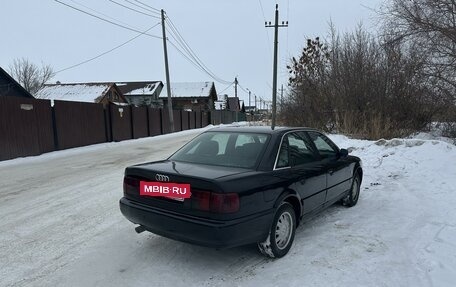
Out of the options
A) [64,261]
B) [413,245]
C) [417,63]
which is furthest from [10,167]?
[417,63]

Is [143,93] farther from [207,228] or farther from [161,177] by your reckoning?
[207,228]

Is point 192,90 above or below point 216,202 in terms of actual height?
above

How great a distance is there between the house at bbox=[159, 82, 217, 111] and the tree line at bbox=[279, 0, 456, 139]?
43098mm

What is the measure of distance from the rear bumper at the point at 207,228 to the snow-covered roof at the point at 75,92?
132 feet

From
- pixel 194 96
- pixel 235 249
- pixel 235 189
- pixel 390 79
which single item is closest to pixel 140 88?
pixel 194 96

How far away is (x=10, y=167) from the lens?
1139 cm

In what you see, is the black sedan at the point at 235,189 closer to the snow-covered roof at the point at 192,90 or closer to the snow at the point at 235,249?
the snow at the point at 235,249

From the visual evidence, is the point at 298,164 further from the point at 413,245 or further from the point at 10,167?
the point at 10,167

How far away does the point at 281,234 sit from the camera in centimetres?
412

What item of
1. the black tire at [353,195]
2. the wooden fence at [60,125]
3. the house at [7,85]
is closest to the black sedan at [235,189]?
the black tire at [353,195]

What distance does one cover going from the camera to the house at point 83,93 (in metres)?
41.8

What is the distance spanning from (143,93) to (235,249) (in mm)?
54178

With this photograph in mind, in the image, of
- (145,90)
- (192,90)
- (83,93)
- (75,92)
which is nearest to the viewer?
(83,93)

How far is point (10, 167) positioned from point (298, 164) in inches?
402
